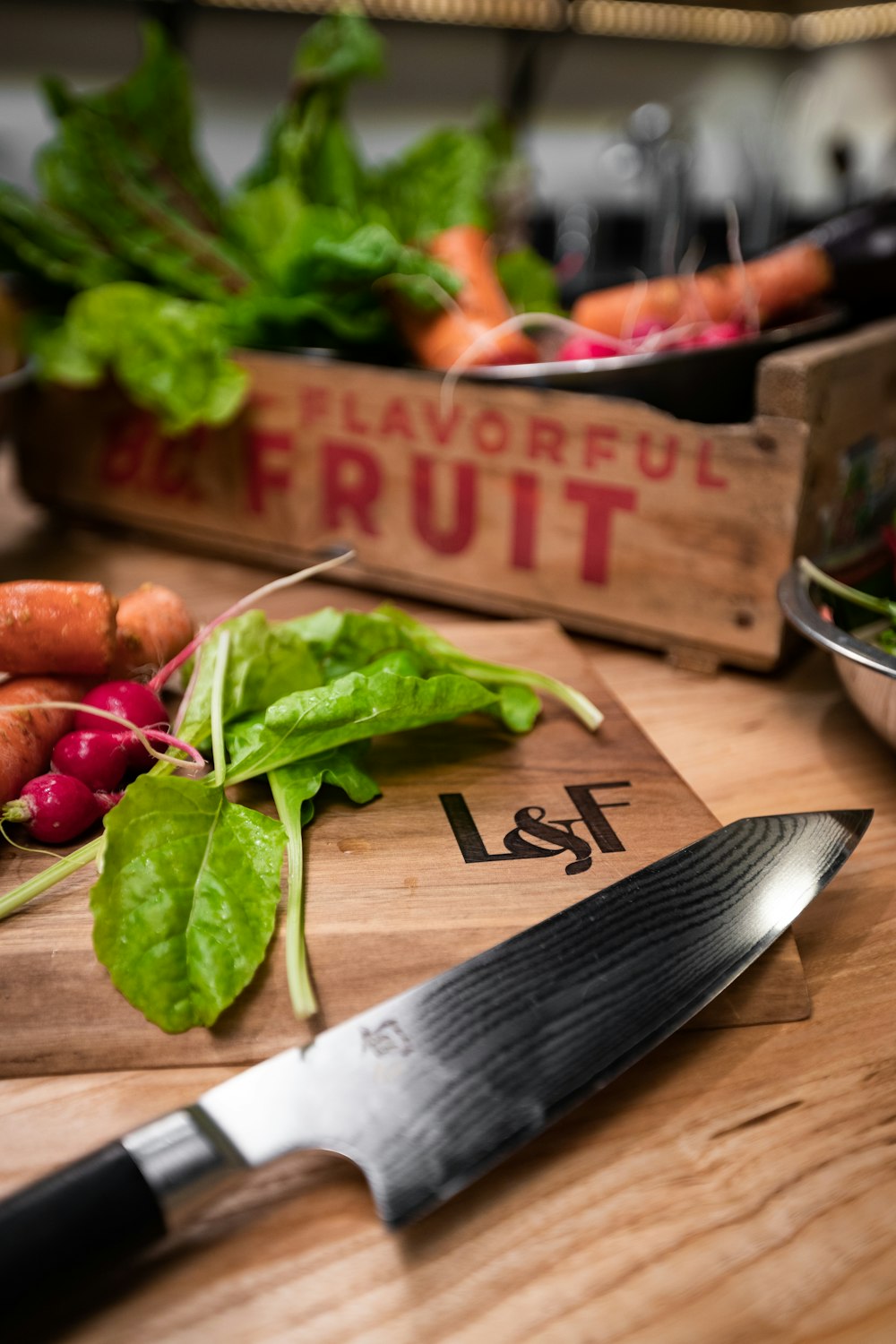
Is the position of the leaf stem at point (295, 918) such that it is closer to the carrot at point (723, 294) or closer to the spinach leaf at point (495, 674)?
the spinach leaf at point (495, 674)

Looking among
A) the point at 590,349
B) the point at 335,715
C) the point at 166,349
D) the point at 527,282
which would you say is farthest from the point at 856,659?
the point at 527,282

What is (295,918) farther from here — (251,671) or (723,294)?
(723,294)

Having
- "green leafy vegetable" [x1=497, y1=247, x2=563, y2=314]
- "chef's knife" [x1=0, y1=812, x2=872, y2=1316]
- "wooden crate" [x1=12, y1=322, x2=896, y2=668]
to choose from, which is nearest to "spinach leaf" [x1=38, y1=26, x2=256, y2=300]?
"wooden crate" [x1=12, y1=322, x2=896, y2=668]

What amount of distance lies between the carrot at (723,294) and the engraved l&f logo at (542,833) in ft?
2.08

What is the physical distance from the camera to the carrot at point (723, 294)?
106 cm

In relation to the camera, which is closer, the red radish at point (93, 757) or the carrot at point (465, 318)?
the red radish at point (93, 757)

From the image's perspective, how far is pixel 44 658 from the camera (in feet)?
2.21

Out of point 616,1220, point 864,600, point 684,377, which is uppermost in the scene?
point 684,377

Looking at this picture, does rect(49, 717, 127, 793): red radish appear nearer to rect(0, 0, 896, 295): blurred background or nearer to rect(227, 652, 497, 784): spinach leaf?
rect(227, 652, 497, 784): spinach leaf

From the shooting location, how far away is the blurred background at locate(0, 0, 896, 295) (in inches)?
94.3

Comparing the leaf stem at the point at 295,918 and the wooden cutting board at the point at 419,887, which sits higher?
the leaf stem at the point at 295,918

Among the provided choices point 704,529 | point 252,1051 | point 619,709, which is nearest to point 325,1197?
point 252,1051

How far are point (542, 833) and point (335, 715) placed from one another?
5.7 inches

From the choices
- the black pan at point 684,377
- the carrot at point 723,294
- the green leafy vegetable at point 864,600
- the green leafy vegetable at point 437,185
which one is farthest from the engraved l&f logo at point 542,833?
the green leafy vegetable at point 437,185
